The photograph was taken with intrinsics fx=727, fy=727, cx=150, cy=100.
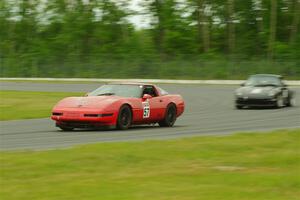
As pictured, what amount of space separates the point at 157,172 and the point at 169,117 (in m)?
10.3

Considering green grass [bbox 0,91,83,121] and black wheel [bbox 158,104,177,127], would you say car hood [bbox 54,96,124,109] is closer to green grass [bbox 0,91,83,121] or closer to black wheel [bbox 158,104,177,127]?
black wheel [bbox 158,104,177,127]

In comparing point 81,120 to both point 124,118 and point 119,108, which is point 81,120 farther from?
point 124,118

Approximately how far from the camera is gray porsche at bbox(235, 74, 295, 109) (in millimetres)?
26344

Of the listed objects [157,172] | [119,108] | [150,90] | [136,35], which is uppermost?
[136,35]

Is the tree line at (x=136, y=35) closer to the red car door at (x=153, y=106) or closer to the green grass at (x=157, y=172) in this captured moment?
the red car door at (x=153, y=106)

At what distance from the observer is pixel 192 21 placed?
243ft

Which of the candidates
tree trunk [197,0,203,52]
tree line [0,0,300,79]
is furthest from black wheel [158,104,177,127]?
tree trunk [197,0,203,52]

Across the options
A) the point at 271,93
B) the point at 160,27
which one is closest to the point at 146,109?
the point at 271,93

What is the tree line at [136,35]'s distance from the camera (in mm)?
65000

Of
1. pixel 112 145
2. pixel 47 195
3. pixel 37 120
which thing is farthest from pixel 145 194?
pixel 37 120

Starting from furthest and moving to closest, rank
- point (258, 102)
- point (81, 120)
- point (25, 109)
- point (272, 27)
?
point (272, 27) → point (258, 102) → point (25, 109) → point (81, 120)

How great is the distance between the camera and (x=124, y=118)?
17.3m

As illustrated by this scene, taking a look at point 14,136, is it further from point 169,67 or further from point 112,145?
point 169,67

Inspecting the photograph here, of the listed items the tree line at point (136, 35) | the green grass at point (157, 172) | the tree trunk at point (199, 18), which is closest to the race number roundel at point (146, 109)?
the green grass at point (157, 172)
